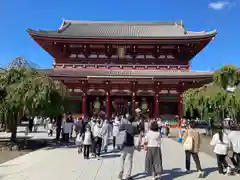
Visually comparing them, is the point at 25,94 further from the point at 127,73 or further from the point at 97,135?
the point at 127,73

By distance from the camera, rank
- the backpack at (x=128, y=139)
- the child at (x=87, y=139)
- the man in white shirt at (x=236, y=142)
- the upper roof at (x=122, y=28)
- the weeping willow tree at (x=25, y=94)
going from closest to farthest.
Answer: the backpack at (x=128, y=139) → the man in white shirt at (x=236, y=142) → the child at (x=87, y=139) → the weeping willow tree at (x=25, y=94) → the upper roof at (x=122, y=28)

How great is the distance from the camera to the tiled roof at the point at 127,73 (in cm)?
2472

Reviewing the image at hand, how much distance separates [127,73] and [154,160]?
63.2 ft

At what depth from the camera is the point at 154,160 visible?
723 centimetres

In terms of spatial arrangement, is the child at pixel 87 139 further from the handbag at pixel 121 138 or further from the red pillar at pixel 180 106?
the red pillar at pixel 180 106

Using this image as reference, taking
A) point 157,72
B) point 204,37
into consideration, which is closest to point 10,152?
point 157,72

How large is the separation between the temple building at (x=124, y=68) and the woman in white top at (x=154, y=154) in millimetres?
17954

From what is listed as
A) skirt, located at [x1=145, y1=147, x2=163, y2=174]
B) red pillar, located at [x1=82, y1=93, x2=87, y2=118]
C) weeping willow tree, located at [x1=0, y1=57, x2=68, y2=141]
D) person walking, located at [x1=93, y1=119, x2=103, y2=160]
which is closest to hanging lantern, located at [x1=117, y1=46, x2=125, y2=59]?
red pillar, located at [x1=82, y1=93, x2=87, y2=118]

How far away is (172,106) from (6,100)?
18.8 m

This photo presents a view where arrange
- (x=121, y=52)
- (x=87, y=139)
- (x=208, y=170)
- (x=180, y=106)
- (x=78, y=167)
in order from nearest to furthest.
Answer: (x=208, y=170)
(x=78, y=167)
(x=87, y=139)
(x=180, y=106)
(x=121, y=52)

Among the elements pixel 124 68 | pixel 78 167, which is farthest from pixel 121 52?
pixel 78 167

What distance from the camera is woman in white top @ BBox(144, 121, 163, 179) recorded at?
23.6 ft

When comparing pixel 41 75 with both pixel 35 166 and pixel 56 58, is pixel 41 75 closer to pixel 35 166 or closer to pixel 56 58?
pixel 35 166

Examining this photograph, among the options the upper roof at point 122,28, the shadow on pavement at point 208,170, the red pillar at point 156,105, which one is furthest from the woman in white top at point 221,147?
the upper roof at point 122,28
